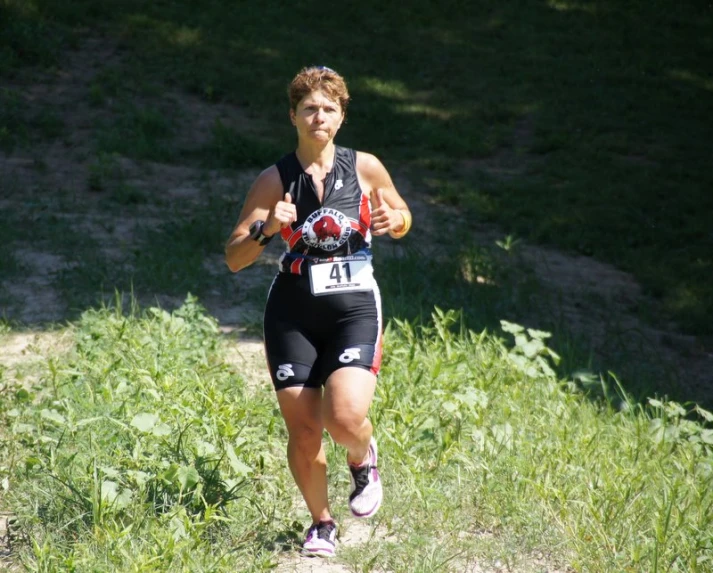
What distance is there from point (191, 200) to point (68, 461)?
17.4 feet

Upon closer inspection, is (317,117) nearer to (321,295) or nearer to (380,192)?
(380,192)

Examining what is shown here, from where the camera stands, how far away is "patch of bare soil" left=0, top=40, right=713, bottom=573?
24.0 ft

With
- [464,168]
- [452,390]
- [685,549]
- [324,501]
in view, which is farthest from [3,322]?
[464,168]

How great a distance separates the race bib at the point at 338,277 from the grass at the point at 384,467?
2.76ft

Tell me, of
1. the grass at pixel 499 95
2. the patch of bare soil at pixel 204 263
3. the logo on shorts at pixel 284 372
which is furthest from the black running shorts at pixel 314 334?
the grass at pixel 499 95

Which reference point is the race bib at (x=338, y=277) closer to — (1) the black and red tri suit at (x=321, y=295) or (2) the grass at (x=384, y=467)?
(1) the black and red tri suit at (x=321, y=295)

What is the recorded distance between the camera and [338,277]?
13.7ft

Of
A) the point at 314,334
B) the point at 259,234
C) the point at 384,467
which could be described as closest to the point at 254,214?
the point at 259,234

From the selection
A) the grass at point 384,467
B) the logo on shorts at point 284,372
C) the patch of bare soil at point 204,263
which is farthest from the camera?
the patch of bare soil at point 204,263

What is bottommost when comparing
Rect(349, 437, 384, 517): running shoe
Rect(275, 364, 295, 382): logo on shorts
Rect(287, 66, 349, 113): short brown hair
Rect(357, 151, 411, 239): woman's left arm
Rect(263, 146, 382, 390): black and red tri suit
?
Rect(349, 437, 384, 517): running shoe

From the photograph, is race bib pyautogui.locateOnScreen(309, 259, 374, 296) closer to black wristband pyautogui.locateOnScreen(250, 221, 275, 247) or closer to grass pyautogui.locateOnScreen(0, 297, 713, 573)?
black wristband pyautogui.locateOnScreen(250, 221, 275, 247)

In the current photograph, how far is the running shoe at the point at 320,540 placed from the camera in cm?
423

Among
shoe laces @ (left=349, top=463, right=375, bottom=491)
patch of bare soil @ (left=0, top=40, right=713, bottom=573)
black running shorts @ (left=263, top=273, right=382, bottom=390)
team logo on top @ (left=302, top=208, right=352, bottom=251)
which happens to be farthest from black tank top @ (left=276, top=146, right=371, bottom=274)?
patch of bare soil @ (left=0, top=40, right=713, bottom=573)

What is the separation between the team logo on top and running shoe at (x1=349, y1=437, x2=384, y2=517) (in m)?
0.92
